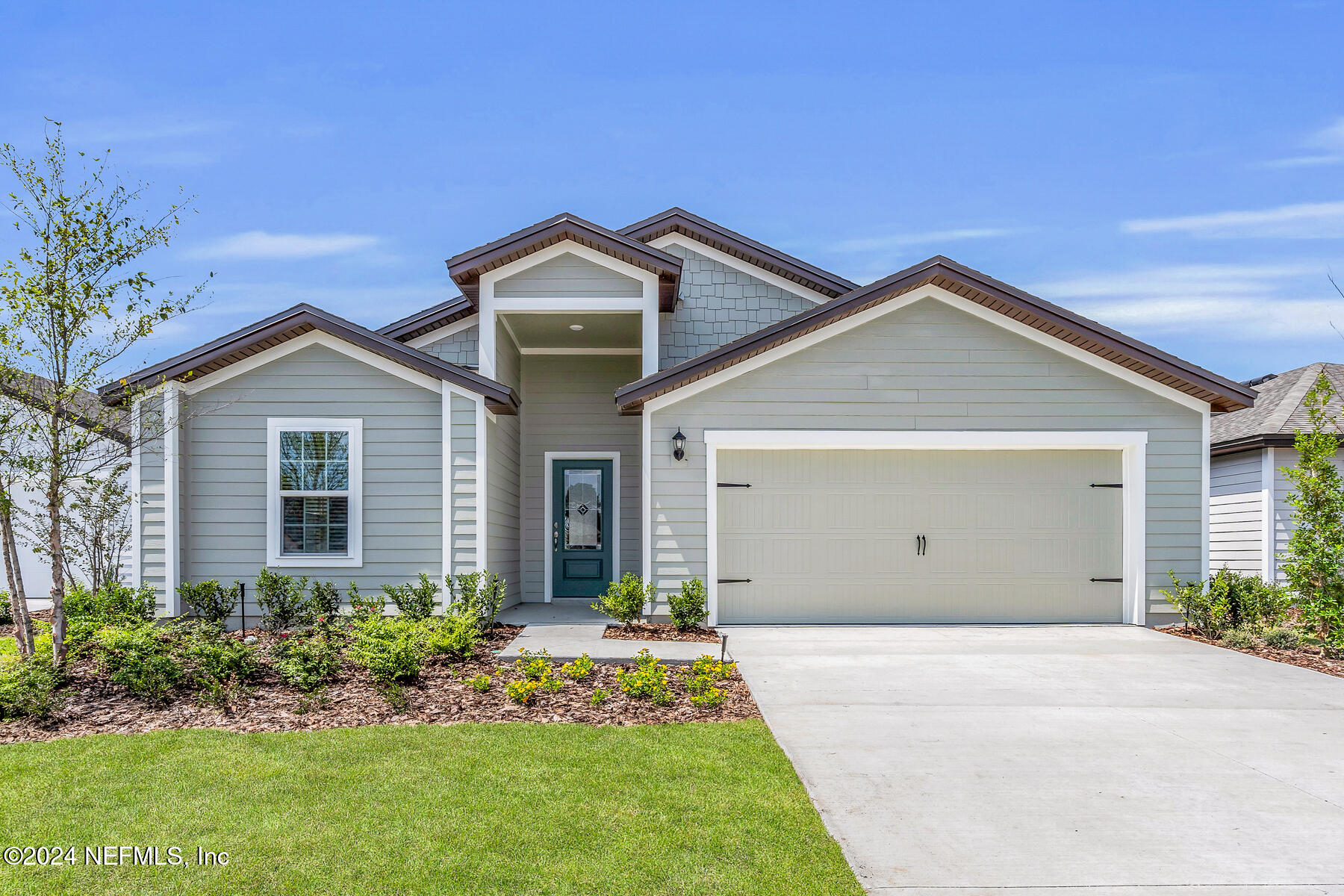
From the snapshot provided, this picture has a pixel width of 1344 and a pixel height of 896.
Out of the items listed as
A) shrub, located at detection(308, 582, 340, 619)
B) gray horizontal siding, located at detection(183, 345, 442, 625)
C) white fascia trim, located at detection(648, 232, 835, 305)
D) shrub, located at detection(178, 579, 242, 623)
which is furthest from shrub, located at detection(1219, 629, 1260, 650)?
shrub, located at detection(178, 579, 242, 623)

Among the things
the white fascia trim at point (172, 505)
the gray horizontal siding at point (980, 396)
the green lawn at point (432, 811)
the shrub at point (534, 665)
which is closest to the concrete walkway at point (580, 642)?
the shrub at point (534, 665)

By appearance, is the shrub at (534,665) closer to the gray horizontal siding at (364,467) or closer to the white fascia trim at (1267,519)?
the gray horizontal siding at (364,467)

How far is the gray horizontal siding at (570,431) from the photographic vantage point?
13383mm

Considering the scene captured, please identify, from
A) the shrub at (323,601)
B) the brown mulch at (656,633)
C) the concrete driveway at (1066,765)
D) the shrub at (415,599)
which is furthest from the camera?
the shrub at (323,601)

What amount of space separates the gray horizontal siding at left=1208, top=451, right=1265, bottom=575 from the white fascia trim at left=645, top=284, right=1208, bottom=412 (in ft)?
10.8

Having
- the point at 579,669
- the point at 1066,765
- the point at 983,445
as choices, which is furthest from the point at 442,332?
the point at 1066,765

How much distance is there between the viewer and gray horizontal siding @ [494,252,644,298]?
37.0ft

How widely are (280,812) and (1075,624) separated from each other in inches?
372

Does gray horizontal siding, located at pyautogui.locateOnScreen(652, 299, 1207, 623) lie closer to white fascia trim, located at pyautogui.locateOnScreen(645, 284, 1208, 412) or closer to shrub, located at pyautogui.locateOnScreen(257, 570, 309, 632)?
white fascia trim, located at pyautogui.locateOnScreen(645, 284, 1208, 412)

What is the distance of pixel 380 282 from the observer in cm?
2328

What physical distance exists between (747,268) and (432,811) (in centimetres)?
1043

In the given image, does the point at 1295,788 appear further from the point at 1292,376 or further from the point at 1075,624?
the point at 1292,376

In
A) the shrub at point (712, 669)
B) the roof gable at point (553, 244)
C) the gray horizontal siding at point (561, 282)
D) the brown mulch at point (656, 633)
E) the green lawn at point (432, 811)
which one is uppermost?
the roof gable at point (553, 244)

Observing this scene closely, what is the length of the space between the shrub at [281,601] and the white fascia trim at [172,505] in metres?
0.97
